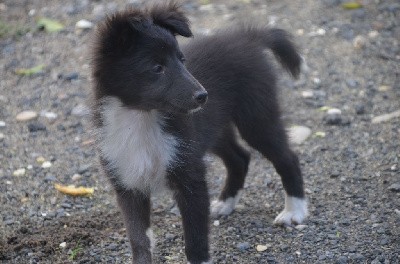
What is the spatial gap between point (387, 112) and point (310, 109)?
748mm

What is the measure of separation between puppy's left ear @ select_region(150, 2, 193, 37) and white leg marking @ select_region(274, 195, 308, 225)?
5.53 ft

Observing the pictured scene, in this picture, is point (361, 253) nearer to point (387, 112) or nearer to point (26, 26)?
point (387, 112)

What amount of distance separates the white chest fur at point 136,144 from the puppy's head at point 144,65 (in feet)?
0.52

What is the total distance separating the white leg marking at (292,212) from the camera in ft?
19.1

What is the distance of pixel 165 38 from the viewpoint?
4.79m

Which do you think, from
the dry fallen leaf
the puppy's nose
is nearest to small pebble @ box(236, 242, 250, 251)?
the puppy's nose

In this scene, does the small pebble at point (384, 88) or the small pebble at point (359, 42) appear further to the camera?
the small pebble at point (359, 42)

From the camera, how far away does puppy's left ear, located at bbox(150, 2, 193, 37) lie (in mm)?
4879

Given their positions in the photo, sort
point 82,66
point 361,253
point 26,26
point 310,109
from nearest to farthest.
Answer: point 361,253
point 310,109
point 82,66
point 26,26

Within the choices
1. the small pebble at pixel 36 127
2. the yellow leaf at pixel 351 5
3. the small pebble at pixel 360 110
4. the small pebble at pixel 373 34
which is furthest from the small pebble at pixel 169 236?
the yellow leaf at pixel 351 5

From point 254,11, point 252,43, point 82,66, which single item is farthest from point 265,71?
point 254,11

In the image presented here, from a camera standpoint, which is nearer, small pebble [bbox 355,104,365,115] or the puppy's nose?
the puppy's nose

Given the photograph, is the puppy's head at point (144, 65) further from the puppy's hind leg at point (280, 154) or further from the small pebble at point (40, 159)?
the small pebble at point (40, 159)

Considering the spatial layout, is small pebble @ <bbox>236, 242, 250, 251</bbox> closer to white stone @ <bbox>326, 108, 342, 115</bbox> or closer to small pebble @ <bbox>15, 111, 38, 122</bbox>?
white stone @ <bbox>326, 108, 342, 115</bbox>
